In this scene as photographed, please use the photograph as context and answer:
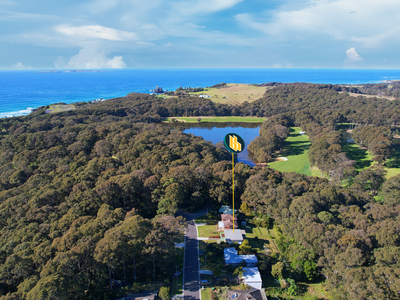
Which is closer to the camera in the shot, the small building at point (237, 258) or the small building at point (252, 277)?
the small building at point (252, 277)

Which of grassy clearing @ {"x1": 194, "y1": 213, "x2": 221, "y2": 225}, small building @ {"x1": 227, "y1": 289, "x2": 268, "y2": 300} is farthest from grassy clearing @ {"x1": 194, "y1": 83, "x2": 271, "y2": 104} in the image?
small building @ {"x1": 227, "y1": 289, "x2": 268, "y2": 300}

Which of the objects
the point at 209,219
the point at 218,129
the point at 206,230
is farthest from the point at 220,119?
the point at 206,230

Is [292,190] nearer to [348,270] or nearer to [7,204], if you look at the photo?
[348,270]

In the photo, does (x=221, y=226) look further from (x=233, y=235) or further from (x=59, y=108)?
(x=59, y=108)

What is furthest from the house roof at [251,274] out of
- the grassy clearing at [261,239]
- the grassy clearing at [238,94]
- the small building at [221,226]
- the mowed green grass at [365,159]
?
the grassy clearing at [238,94]

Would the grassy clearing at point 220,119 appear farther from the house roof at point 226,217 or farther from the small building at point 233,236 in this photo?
the small building at point 233,236

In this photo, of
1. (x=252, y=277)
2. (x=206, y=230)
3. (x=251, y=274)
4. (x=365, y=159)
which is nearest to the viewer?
(x=252, y=277)

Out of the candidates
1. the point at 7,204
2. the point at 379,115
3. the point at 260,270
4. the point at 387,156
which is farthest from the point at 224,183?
the point at 379,115
